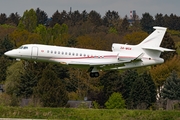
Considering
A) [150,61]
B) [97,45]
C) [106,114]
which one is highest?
[97,45]

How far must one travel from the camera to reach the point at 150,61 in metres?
58.8

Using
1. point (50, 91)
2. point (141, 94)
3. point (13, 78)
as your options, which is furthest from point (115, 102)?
point (13, 78)

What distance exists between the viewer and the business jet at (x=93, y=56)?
5666 cm

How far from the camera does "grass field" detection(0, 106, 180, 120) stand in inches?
1866

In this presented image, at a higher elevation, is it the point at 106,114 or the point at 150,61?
the point at 150,61

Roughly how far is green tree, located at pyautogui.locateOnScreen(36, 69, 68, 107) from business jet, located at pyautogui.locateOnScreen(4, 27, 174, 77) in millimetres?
28019

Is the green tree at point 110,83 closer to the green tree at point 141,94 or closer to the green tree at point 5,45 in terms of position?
the green tree at point 141,94

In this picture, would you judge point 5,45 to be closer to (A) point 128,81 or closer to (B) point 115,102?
(A) point 128,81

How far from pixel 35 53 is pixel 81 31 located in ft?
397

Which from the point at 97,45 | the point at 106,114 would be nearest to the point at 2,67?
the point at 97,45

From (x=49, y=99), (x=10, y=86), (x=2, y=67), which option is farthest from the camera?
(x=2, y=67)

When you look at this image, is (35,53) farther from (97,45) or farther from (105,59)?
(97,45)

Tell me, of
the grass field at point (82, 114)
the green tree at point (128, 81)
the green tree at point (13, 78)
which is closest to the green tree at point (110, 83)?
the green tree at point (128, 81)

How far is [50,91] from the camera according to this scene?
294 feet
